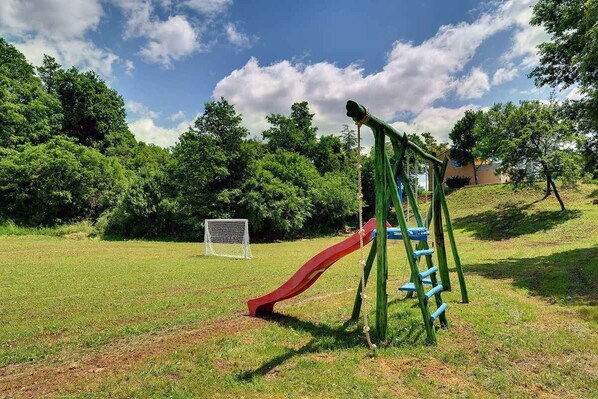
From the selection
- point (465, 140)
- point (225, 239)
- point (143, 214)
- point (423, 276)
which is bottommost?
point (423, 276)

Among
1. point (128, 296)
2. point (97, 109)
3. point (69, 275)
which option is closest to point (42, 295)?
point (128, 296)

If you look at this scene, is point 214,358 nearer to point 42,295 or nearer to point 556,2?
point 42,295

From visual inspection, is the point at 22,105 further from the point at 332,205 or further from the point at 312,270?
the point at 312,270

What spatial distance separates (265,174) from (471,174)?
3305cm

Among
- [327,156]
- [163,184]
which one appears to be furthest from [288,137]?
[163,184]

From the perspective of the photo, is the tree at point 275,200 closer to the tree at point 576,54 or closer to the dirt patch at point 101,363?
the tree at point 576,54

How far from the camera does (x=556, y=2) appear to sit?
1420 centimetres

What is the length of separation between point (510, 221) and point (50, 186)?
131 feet

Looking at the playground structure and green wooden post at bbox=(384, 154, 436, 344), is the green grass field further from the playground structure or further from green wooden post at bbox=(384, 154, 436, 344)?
the playground structure

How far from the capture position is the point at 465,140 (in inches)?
1939

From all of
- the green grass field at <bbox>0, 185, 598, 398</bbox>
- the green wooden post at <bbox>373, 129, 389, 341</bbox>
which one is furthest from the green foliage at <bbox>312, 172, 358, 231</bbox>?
the green wooden post at <bbox>373, 129, 389, 341</bbox>

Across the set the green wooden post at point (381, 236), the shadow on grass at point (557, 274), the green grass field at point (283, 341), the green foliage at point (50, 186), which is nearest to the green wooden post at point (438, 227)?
the green grass field at point (283, 341)

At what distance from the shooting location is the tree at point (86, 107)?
49594mm

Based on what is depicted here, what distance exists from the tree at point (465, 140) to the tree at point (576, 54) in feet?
114
